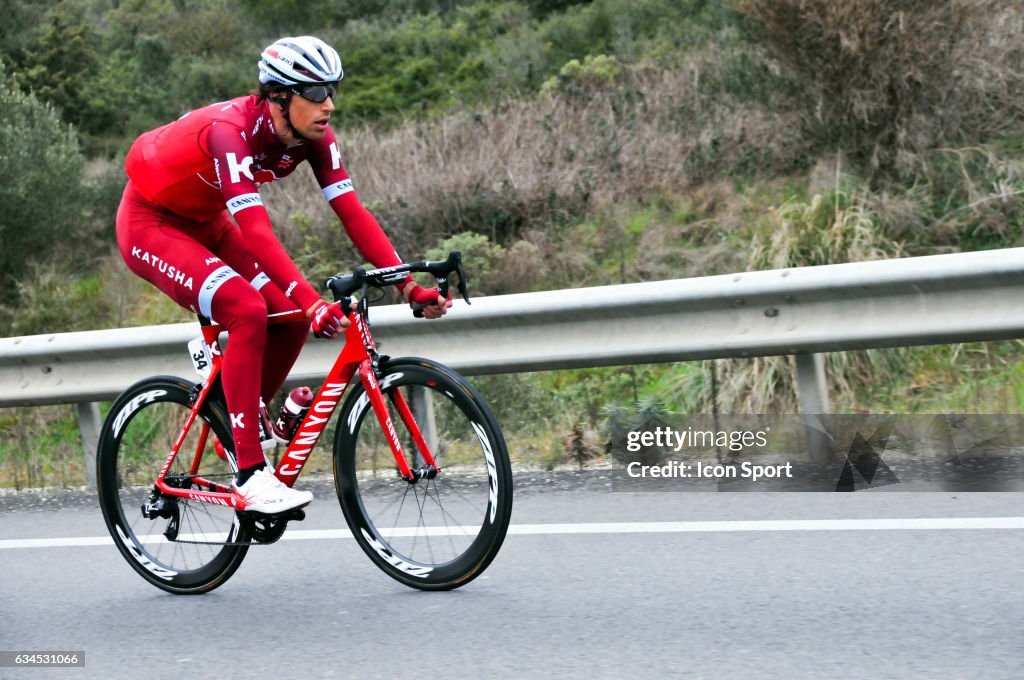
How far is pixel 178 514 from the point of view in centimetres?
535

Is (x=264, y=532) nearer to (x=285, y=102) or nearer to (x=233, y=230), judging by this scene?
(x=233, y=230)

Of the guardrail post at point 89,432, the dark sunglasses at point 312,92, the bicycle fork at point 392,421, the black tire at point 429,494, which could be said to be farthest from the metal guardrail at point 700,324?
the dark sunglasses at point 312,92

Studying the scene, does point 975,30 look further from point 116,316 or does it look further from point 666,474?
point 116,316

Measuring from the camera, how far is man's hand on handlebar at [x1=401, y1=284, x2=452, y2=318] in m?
4.78

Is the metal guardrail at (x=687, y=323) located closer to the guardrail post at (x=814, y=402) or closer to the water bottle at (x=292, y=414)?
the guardrail post at (x=814, y=402)

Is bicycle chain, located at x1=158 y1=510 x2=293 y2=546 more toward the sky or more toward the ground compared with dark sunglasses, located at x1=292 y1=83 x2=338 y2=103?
more toward the ground

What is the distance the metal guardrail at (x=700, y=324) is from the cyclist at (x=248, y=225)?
1.93 m

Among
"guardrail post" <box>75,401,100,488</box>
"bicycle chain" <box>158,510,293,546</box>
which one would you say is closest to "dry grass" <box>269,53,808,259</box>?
"guardrail post" <box>75,401,100,488</box>

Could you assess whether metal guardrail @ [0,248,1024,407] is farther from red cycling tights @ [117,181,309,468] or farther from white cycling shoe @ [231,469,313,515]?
white cycling shoe @ [231,469,313,515]

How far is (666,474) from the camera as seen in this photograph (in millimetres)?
6594

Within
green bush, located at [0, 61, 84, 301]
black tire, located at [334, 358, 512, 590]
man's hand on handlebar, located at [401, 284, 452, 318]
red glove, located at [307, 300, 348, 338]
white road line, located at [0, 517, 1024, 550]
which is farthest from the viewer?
green bush, located at [0, 61, 84, 301]

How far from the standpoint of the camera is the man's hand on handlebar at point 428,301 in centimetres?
478

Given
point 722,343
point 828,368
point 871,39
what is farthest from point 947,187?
point 722,343

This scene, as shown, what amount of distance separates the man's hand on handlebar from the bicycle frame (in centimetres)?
19
